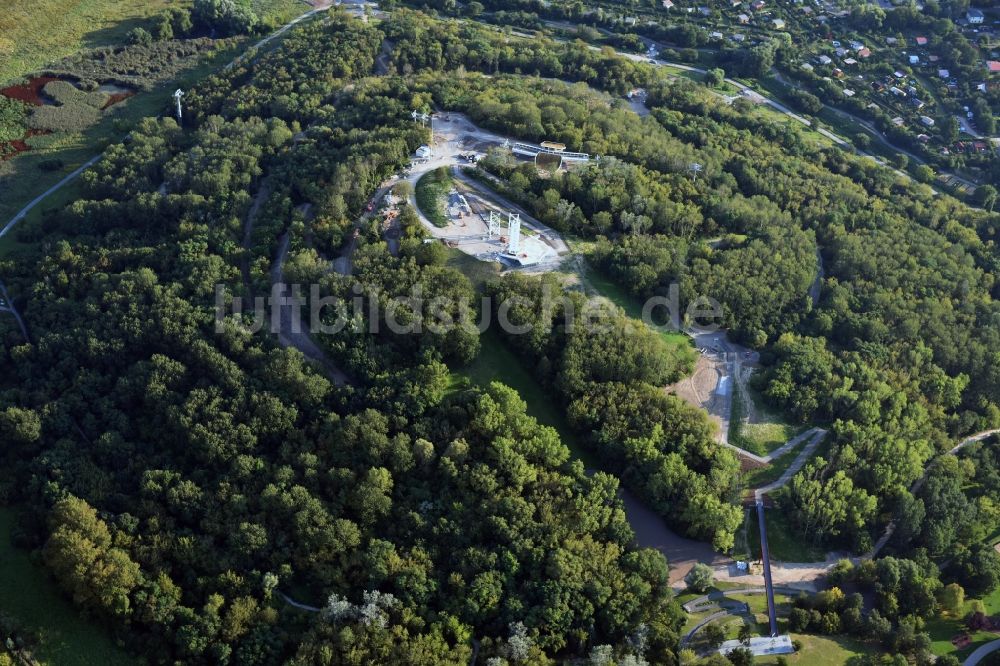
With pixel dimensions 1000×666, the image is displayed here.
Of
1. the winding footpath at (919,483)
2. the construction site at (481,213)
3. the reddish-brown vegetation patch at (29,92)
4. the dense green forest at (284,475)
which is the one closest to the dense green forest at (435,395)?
the dense green forest at (284,475)

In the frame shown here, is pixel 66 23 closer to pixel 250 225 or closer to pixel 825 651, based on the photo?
pixel 250 225

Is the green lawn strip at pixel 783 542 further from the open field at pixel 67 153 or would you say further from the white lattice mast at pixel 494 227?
the open field at pixel 67 153

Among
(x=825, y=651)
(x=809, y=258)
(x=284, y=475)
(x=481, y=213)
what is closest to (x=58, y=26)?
(x=481, y=213)

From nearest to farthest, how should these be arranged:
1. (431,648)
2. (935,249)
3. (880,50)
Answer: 1. (431,648)
2. (935,249)
3. (880,50)

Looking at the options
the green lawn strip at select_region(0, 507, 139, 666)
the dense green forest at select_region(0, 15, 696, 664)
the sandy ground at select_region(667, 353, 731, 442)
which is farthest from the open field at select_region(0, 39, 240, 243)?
the sandy ground at select_region(667, 353, 731, 442)

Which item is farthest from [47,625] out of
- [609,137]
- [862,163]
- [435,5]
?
[435,5]

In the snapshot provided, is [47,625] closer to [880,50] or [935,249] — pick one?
[935,249]

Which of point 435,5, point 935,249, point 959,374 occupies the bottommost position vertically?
point 959,374

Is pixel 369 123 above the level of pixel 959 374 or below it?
above
